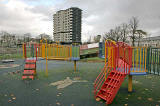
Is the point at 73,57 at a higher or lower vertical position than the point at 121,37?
lower

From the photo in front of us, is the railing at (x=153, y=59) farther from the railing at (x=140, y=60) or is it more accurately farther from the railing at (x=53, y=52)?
the railing at (x=53, y=52)

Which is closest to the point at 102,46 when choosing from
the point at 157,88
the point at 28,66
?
the point at 157,88

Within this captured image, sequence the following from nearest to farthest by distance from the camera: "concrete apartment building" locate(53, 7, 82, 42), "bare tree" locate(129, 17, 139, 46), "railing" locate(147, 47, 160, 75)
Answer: "railing" locate(147, 47, 160, 75) → "bare tree" locate(129, 17, 139, 46) → "concrete apartment building" locate(53, 7, 82, 42)

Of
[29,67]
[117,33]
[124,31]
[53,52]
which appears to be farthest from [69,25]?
[29,67]

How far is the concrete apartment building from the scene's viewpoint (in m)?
106

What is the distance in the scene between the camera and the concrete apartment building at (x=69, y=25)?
346 feet

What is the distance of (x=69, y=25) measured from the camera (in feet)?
350

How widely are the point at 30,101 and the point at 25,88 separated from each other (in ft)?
5.04

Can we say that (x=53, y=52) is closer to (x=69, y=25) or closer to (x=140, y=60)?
(x=140, y=60)

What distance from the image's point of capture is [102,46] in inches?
303

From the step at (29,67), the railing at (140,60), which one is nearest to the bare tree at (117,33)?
the step at (29,67)

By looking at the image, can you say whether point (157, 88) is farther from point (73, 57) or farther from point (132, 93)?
point (73, 57)

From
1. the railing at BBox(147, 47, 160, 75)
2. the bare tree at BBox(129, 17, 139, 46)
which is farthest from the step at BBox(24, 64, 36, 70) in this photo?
the bare tree at BBox(129, 17, 139, 46)

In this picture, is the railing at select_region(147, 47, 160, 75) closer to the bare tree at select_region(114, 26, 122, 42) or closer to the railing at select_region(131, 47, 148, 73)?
the railing at select_region(131, 47, 148, 73)
